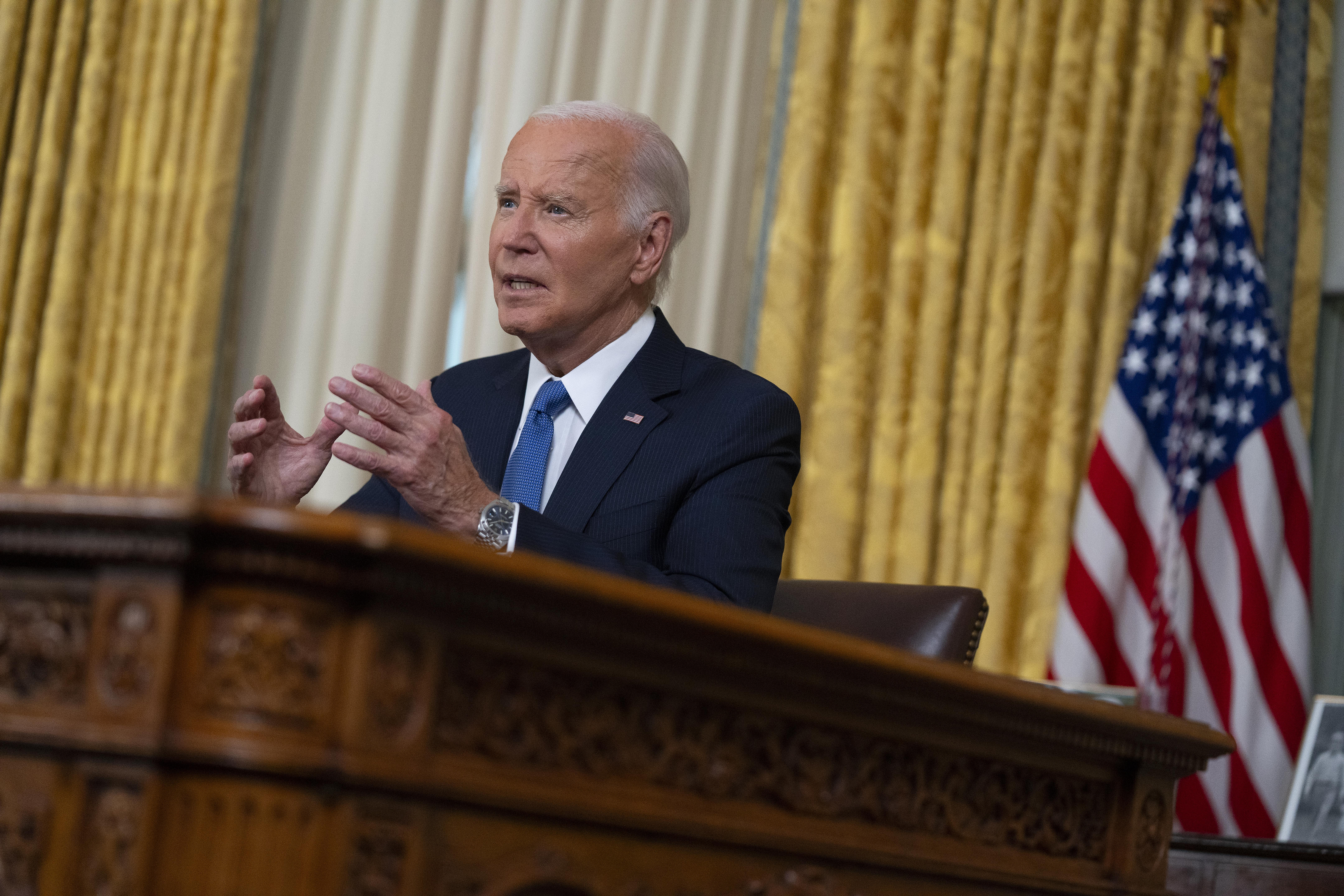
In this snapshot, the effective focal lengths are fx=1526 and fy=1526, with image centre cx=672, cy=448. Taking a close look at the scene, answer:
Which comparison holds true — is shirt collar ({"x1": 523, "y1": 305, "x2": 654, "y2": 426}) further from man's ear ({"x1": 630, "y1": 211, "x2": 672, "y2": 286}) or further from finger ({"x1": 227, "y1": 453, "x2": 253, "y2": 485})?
finger ({"x1": 227, "y1": 453, "x2": 253, "y2": 485})

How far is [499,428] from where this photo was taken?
9.20 ft

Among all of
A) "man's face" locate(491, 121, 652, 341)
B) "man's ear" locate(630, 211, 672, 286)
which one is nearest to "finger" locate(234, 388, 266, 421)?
"man's face" locate(491, 121, 652, 341)

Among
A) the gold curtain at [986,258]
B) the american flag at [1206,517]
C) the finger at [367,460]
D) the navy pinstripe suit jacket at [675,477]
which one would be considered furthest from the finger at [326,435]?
the american flag at [1206,517]

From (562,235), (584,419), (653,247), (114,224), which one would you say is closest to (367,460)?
(584,419)

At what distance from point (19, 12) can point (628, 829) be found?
487 centimetres

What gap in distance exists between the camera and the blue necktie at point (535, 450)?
2588 mm

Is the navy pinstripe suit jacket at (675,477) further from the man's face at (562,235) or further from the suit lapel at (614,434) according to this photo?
the man's face at (562,235)

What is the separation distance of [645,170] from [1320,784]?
7.70ft

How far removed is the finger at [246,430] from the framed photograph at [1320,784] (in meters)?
2.74

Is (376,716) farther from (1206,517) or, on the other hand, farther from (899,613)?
(1206,517)

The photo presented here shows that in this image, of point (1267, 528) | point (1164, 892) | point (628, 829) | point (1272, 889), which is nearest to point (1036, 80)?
point (1267, 528)

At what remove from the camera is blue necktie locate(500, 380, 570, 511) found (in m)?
2.59

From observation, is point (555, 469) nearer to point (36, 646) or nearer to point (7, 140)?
point (36, 646)

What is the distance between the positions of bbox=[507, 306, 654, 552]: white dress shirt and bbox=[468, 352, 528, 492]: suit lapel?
14 mm
